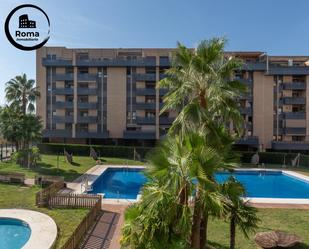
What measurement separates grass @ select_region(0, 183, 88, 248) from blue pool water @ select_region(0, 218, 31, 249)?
1.49 meters

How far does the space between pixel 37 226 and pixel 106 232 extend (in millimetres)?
3545

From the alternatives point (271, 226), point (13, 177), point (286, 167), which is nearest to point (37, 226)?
point (13, 177)

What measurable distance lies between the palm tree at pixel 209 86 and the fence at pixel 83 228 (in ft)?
18.9

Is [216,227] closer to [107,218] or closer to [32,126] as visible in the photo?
[107,218]

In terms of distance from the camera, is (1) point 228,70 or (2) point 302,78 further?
(2) point 302,78

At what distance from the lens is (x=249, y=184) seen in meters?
29.7

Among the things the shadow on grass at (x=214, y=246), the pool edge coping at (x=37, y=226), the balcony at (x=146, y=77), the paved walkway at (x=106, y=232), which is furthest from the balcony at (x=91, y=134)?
the shadow on grass at (x=214, y=246)

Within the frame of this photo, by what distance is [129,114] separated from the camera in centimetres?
4925

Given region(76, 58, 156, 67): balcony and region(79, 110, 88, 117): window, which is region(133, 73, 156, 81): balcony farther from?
region(79, 110, 88, 117): window

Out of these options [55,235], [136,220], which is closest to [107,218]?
[55,235]

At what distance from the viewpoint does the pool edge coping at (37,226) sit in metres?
11.8

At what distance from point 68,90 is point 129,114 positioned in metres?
11.8

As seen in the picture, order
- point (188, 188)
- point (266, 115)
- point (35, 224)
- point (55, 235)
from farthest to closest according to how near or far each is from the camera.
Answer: point (266, 115) → point (35, 224) → point (55, 235) → point (188, 188)

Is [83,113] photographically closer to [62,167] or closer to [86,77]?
[86,77]
